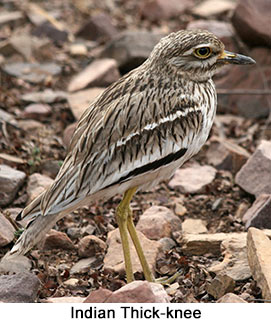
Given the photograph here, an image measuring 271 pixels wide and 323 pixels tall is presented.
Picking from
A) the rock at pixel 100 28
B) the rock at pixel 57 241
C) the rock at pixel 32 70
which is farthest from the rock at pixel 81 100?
the rock at pixel 57 241

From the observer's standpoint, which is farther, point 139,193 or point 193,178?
point 193,178

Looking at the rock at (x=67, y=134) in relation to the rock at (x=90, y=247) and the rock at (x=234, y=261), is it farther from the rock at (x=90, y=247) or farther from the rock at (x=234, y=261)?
the rock at (x=234, y=261)

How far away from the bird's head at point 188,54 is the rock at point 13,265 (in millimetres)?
1569

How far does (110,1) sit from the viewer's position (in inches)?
398

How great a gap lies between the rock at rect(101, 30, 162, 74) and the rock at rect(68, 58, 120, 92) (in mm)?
128

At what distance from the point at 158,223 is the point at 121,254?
0.43 m

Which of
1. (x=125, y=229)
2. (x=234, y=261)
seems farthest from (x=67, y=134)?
(x=234, y=261)

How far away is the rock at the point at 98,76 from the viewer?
7379 mm

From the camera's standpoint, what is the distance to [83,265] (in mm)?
4742

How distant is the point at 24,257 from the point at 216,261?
4.26 feet

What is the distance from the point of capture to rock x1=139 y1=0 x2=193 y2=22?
30.9ft

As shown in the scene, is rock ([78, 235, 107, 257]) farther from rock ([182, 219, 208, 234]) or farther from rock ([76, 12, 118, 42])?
rock ([76, 12, 118, 42])

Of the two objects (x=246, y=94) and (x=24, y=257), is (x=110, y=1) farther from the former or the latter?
(x=24, y=257)

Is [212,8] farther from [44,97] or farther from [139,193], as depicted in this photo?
[139,193]
